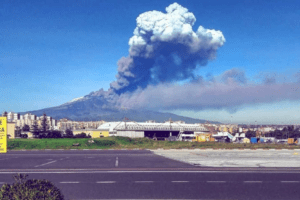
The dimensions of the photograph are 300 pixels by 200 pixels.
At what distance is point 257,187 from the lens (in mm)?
15781

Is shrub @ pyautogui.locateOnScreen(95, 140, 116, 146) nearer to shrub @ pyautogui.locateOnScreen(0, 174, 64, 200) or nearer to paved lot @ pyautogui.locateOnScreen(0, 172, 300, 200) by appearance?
paved lot @ pyautogui.locateOnScreen(0, 172, 300, 200)

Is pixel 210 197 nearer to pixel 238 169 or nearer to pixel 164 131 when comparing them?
pixel 238 169

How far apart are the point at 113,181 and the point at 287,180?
10307mm

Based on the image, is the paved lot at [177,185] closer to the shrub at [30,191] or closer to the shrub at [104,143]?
the shrub at [30,191]

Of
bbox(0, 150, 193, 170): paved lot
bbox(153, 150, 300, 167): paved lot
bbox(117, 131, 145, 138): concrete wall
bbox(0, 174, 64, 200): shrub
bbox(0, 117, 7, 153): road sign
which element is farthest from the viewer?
bbox(117, 131, 145, 138): concrete wall

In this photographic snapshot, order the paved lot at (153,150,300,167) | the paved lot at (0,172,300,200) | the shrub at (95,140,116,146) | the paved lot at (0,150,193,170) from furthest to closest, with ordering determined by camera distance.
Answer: the shrub at (95,140,116,146) → the paved lot at (153,150,300,167) → the paved lot at (0,150,193,170) → the paved lot at (0,172,300,200)

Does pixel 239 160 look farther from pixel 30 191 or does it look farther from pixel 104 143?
pixel 104 143

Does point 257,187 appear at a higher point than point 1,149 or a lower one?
lower

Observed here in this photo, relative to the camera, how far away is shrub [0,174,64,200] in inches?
294

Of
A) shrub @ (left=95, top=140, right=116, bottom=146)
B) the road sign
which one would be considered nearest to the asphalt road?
the road sign

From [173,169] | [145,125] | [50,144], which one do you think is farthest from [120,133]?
[173,169]

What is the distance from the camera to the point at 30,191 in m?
7.55

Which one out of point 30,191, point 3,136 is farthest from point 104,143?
point 30,191

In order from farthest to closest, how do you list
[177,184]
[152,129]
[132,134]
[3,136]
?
[152,129], [132,134], [177,184], [3,136]
